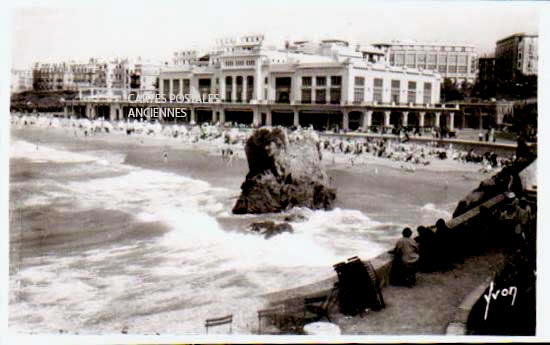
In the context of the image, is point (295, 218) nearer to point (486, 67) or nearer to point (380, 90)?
point (380, 90)

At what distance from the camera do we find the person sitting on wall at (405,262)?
139 inches

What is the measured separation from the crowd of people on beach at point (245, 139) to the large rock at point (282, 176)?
0.12 meters

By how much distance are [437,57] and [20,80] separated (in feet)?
9.12

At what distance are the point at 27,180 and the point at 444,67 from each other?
2.83 meters

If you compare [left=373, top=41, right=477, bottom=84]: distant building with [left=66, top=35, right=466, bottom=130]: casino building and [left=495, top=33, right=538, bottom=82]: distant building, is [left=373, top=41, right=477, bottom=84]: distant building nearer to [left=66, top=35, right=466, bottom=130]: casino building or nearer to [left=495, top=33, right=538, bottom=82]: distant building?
[left=66, top=35, right=466, bottom=130]: casino building

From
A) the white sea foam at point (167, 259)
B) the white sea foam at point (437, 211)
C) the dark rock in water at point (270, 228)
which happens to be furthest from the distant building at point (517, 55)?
the dark rock in water at point (270, 228)

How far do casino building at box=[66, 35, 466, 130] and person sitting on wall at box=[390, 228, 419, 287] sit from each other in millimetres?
1362

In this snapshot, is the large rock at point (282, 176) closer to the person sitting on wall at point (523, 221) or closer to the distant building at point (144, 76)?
the distant building at point (144, 76)

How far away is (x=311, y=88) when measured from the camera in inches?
190

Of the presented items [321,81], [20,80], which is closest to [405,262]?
[321,81]

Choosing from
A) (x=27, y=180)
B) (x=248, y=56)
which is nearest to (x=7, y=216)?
(x=27, y=180)

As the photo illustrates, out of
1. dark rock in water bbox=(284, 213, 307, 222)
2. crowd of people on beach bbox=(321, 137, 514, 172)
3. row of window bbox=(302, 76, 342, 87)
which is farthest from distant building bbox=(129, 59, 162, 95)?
crowd of people on beach bbox=(321, 137, 514, 172)

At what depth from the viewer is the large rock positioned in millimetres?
4777
